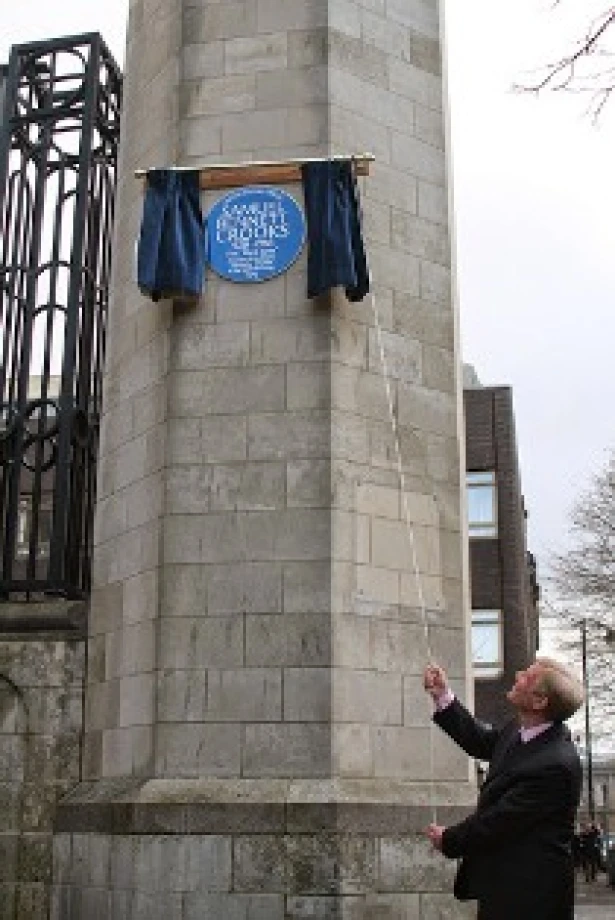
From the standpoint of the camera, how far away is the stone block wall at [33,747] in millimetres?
10336

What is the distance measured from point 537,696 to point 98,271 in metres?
9.31

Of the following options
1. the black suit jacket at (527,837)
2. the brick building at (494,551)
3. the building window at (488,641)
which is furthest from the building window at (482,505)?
the black suit jacket at (527,837)

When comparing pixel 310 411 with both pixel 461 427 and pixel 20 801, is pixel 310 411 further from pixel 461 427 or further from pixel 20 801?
pixel 20 801

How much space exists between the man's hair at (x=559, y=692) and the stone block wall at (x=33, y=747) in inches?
256

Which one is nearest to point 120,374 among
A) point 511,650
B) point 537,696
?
point 537,696

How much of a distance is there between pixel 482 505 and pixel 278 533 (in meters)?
25.3

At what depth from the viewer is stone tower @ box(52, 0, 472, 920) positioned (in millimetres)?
9133

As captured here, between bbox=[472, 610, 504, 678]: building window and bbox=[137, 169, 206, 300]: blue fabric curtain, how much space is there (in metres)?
23.5

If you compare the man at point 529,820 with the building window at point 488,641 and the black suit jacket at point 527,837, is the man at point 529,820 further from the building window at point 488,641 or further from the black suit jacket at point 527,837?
the building window at point 488,641

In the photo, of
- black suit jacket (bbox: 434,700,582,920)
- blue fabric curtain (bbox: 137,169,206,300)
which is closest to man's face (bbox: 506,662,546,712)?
black suit jacket (bbox: 434,700,582,920)

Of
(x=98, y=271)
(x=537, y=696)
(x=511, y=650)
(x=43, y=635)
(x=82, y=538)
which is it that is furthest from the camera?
(x=511, y=650)

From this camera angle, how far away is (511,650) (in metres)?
32.4

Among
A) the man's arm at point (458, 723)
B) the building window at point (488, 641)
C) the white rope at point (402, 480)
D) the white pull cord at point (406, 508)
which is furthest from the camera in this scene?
the building window at point (488, 641)

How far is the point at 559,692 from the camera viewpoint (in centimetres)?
529
